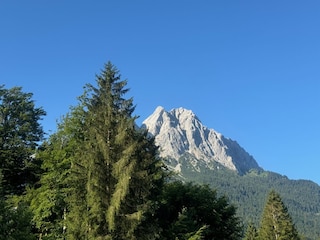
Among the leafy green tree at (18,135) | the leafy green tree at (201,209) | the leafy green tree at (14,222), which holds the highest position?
the leafy green tree at (18,135)

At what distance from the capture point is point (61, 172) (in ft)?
95.0

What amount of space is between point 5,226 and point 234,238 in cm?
2397

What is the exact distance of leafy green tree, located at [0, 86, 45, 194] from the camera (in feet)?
139

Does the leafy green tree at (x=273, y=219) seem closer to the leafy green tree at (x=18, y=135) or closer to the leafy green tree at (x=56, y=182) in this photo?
the leafy green tree at (x=18, y=135)

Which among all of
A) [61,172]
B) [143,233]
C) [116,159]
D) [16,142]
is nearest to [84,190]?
[116,159]

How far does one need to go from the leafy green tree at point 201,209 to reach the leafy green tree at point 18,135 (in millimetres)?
16263

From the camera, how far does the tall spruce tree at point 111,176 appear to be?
70.5ft

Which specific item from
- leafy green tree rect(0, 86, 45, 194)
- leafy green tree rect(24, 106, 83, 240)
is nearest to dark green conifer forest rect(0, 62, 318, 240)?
leafy green tree rect(24, 106, 83, 240)

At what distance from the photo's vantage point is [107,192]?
22.6 m

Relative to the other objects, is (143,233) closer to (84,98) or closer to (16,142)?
(84,98)

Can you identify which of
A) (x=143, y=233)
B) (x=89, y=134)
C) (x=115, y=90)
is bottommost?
(x=143, y=233)

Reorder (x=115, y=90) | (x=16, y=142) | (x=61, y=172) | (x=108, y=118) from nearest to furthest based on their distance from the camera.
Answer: (x=108, y=118)
(x=115, y=90)
(x=61, y=172)
(x=16, y=142)

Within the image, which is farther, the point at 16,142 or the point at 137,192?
the point at 16,142

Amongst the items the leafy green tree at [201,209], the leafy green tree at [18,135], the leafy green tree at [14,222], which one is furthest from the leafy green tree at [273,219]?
the leafy green tree at [14,222]
